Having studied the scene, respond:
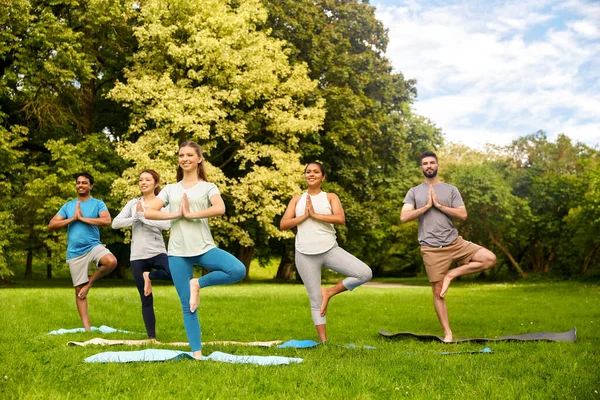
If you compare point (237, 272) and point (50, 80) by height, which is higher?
point (50, 80)

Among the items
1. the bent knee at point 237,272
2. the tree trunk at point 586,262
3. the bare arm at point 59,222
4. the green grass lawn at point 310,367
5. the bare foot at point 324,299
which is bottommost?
the tree trunk at point 586,262

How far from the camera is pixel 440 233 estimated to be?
871 centimetres

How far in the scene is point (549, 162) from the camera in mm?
47594

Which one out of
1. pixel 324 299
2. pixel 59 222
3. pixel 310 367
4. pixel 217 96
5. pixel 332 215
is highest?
pixel 217 96

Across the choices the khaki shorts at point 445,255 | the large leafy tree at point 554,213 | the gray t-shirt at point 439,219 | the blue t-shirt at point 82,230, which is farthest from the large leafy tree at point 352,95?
the khaki shorts at point 445,255

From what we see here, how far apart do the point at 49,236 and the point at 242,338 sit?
1858 cm

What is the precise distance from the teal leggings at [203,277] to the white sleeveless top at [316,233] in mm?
1744

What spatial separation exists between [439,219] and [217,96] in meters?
16.5

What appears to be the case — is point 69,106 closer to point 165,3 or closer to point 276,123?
point 165,3

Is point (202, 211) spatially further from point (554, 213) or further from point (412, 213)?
point (554, 213)

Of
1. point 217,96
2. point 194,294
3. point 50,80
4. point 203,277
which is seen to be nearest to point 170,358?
point 194,294

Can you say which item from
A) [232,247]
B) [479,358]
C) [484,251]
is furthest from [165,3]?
[479,358]

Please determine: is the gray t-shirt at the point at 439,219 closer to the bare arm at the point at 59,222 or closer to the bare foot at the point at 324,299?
the bare foot at the point at 324,299

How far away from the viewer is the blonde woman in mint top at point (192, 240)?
6.46 metres
